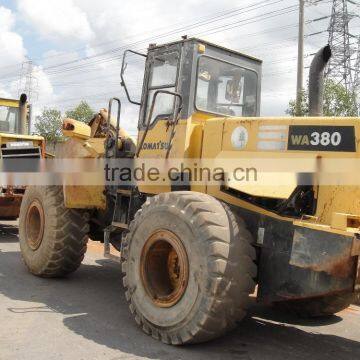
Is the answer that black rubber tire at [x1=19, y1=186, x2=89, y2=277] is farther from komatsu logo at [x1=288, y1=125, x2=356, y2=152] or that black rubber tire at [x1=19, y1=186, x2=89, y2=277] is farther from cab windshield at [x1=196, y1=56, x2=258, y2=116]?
komatsu logo at [x1=288, y1=125, x2=356, y2=152]

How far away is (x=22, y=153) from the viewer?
447 inches

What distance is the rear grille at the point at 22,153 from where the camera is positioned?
1117 cm

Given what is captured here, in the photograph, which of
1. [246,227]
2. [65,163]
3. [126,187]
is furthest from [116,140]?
[246,227]

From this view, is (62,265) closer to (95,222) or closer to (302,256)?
(95,222)

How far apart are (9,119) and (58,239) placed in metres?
6.35

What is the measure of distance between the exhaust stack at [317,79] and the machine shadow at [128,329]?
223 cm

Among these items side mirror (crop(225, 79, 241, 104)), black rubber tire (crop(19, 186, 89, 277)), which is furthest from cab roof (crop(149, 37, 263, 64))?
black rubber tire (crop(19, 186, 89, 277))

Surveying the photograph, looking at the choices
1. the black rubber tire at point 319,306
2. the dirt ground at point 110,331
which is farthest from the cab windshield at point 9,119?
the black rubber tire at point 319,306

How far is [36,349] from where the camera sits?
15.4ft

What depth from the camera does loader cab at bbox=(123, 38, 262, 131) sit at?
5820 mm

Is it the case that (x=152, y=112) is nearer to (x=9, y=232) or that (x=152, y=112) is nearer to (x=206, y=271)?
(x=206, y=271)

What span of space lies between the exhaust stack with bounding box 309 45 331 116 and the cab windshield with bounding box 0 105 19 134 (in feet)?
29.0

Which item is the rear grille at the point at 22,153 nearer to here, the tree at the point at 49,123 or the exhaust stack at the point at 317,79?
the exhaust stack at the point at 317,79

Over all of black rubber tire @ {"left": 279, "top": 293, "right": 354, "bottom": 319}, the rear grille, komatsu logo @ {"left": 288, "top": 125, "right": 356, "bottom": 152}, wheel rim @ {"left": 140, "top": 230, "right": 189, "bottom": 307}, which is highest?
komatsu logo @ {"left": 288, "top": 125, "right": 356, "bottom": 152}
